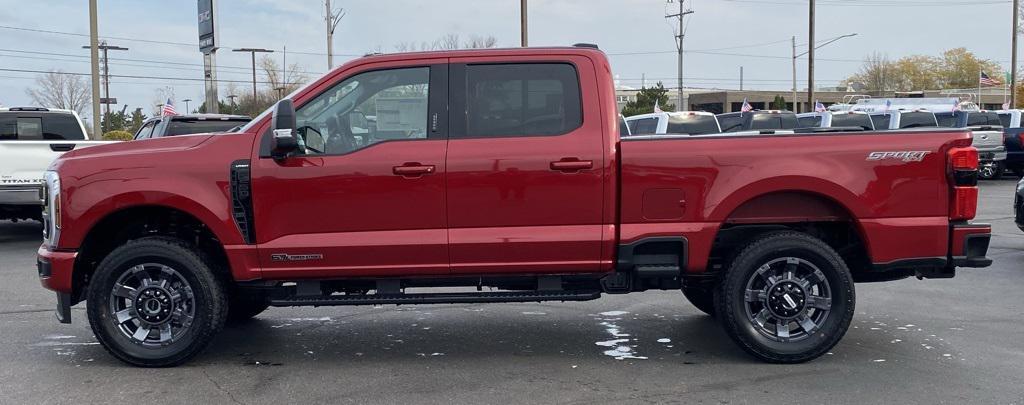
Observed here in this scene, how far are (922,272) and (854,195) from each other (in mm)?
785

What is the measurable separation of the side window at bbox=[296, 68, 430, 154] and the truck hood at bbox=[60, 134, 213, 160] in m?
0.69

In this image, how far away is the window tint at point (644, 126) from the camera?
909 inches

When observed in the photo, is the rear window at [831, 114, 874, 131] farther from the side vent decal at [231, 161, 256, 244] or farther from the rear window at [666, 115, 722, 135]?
the side vent decal at [231, 161, 256, 244]

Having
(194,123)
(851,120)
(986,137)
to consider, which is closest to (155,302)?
(194,123)

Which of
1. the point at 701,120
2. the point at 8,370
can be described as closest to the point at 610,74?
the point at 8,370

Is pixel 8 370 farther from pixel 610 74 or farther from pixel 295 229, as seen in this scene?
pixel 610 74

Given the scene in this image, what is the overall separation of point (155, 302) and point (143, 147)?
98cm

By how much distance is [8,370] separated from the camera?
582 centimetres

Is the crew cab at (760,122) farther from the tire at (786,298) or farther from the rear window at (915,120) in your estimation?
the tire at (786,298)

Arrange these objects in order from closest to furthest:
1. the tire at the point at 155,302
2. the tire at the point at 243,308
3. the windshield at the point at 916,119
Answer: the tire at the point at 155,302 → the tire at the point at 243,308 → the windshield at the point at 916,119

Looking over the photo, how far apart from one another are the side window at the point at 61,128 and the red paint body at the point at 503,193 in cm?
849

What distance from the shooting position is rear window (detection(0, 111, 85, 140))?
12922 mm

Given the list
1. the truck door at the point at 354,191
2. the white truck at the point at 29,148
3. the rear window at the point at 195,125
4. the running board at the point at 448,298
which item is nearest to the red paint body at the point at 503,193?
the truck door at the point at 354,191

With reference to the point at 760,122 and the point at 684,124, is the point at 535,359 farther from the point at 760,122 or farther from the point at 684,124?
the point at 760,122
